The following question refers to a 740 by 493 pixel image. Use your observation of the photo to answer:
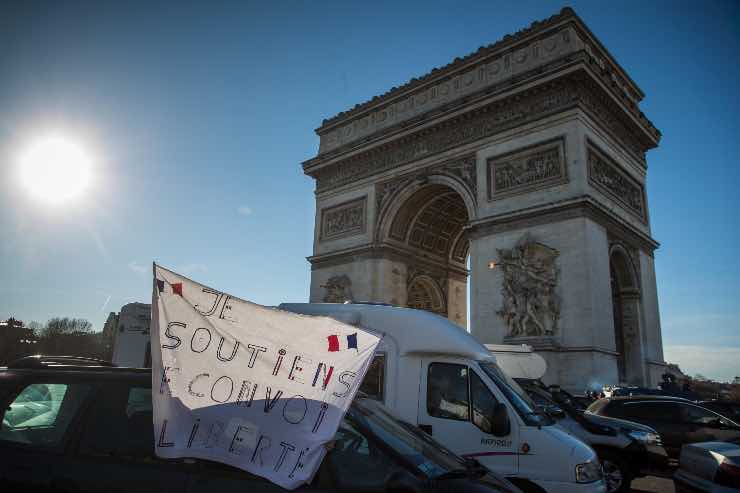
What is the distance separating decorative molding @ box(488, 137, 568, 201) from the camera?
17656 mm

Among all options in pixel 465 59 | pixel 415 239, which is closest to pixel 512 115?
pixel 465 59

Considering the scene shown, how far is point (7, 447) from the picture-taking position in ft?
9.13

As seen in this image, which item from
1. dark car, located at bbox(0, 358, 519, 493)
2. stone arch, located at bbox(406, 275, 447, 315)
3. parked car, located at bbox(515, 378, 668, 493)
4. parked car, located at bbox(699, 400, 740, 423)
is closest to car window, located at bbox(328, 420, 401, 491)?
dark car, located at bbox(0, 358, 519, 493)

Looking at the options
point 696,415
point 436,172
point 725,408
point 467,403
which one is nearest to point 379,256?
point 436,172

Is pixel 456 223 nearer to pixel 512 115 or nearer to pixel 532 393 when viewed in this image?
pixel 512 115

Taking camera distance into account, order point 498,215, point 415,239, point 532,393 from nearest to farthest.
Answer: point 532,393, point 498,215, point 415,239

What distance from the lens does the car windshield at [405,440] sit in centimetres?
259

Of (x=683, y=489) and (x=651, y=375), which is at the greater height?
(x=651, y=375)

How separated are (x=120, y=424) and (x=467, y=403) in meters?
3.13

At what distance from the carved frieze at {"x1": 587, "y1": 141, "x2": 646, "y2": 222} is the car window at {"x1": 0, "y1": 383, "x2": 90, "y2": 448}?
58.3ft

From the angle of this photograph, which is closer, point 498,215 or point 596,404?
point 596,404

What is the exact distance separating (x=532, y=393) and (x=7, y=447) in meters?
7.45

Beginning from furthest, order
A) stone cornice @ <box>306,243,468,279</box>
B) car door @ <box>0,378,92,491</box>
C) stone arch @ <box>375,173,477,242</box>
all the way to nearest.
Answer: stone cornice @ <box>306,243,468,279</box>
stone arch @ <box>375,173,477,242</box>
car door @ <box>0,378,92,491</box>

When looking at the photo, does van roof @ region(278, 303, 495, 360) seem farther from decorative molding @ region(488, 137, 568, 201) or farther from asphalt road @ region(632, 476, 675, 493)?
decorative molding @ region(488, 137, 568, 201)
